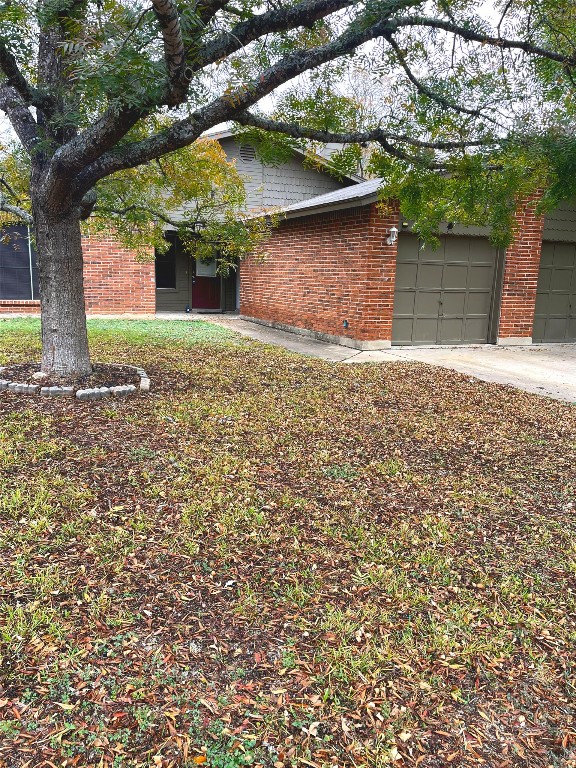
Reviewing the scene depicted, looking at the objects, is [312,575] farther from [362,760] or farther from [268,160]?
[268,160]

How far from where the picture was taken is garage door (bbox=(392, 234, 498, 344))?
10.0m

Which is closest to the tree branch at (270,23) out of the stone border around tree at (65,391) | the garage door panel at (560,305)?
the stone border around tree at (65,391)

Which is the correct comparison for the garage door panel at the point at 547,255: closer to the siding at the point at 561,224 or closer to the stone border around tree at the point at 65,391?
the siding at the point at 561,224

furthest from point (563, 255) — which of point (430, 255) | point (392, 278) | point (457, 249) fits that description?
point (392, 278)

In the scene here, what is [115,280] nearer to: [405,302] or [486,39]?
[405,302]

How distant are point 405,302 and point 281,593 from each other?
26.7 ft

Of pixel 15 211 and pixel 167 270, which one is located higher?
pixel 15 211

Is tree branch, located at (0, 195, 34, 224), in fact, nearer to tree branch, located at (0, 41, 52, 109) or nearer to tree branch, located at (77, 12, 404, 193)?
tree branch, located at (0, 41, 52, 109)

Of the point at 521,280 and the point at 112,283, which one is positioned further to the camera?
the point at 112,283

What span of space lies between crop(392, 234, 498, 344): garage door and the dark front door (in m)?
8.79

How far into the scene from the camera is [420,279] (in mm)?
10109

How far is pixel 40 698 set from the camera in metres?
1.94

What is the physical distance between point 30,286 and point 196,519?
1212 cm

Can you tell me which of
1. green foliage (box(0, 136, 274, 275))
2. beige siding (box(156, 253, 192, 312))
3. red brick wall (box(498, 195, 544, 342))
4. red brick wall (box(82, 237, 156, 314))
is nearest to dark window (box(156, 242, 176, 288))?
beige siding (box(156, 253, 192, 312))
